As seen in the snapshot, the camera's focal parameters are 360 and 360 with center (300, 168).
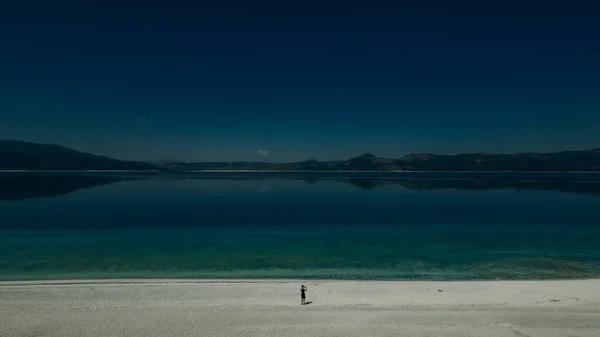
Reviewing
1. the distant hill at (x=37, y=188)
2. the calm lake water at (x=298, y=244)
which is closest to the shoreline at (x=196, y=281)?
the calm lake water at (x=298, y=244)

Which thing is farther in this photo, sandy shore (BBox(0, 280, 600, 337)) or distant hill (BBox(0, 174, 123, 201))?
distant hill (BBox(0, 174, 123, 201))

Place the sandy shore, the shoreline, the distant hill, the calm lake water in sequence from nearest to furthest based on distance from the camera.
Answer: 1. the sandy shore
2. the shoreline
3. the calm lake water
4. the distant hill

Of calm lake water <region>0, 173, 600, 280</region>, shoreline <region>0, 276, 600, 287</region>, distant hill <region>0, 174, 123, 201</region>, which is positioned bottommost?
calm lake water <region>0, 173, 600, 280</region>

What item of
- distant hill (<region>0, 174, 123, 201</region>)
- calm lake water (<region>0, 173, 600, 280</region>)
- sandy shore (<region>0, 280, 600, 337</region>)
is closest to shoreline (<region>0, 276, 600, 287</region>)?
sandy shore (<region>0, 280, 600, 337</region>)

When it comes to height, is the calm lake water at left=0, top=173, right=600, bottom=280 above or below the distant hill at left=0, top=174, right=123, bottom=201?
below

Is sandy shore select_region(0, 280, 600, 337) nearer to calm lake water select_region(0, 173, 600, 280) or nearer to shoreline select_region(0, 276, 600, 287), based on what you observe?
shoreline select_region(0, 276, 600, 287)

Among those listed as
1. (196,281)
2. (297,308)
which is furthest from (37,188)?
(297,308)

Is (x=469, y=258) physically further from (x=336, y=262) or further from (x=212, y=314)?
(x=212, y=314)

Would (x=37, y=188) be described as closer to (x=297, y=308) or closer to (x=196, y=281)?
(x=196, y=281)

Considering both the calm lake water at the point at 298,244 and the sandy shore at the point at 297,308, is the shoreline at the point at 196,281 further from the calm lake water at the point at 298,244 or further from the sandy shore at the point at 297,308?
the calm lake water at the point at 298,244

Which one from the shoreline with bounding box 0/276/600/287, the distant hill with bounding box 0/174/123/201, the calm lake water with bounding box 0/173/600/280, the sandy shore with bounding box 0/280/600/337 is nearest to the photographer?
the sandy shore with bounding box 0/280/600/337
